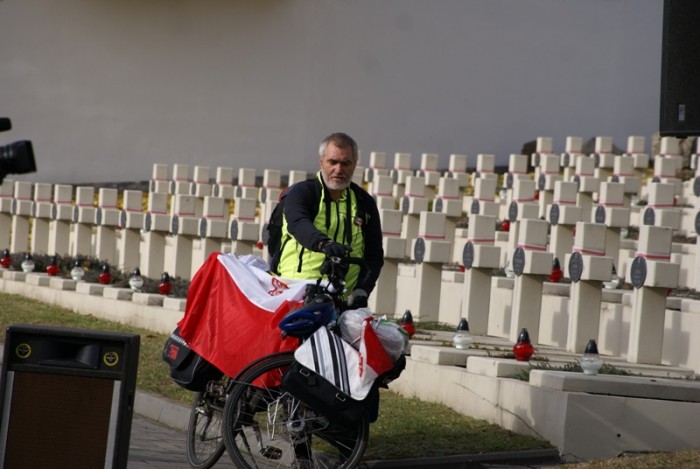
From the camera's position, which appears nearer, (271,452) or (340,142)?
(271,452)

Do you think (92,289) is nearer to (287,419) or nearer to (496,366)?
(496,366)

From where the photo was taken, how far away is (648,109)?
29047mm

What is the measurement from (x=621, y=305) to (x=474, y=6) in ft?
61.2

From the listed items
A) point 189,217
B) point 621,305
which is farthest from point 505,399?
point 189,217

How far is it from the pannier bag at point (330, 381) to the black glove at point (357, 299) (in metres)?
0.36

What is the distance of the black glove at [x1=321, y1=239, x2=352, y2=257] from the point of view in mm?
6469

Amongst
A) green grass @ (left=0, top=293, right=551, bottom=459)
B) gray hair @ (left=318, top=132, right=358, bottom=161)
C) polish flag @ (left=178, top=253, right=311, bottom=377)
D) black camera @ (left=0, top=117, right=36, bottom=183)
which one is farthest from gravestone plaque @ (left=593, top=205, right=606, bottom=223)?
black camera @ (left=0, top=117, right=36, bottom=183)

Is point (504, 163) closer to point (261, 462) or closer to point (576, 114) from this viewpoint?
point (576, 114)

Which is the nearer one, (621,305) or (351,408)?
(351,408)

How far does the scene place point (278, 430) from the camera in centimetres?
649

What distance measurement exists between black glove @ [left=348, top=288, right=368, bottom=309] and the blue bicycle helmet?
8.9 inches

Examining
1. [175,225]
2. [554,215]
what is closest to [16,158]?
[554,215]

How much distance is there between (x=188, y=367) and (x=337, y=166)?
1.25 meters

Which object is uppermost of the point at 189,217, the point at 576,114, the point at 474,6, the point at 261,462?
the point at 474,6
